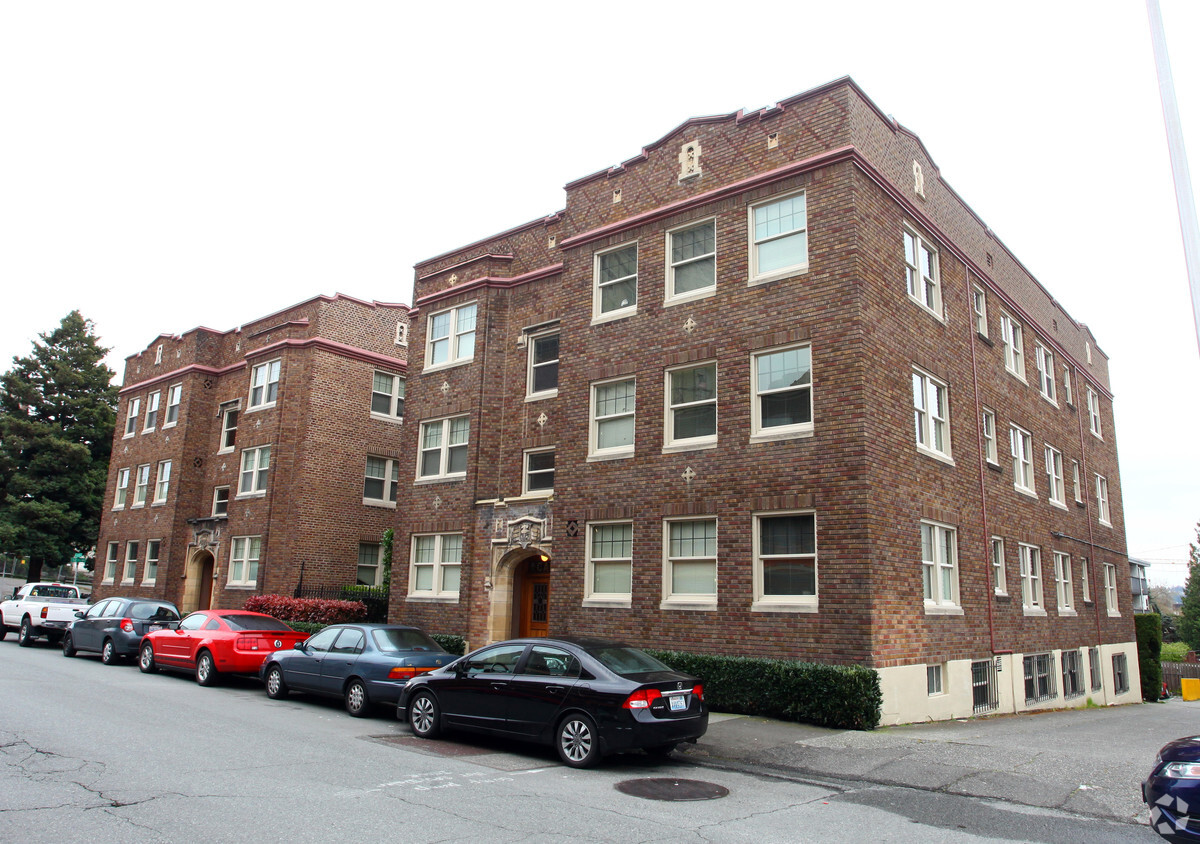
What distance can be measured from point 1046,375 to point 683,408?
1334 cm

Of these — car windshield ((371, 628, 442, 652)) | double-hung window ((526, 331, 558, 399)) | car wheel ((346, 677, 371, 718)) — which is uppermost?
double-hung window ((526, 331, 558, 399))

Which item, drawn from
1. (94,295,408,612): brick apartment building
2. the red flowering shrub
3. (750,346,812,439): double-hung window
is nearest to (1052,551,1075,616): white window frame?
(750,346,812,439): double-hung window

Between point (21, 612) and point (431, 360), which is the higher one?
point (431, 360)

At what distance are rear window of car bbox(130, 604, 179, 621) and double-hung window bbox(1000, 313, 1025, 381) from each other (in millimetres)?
21352

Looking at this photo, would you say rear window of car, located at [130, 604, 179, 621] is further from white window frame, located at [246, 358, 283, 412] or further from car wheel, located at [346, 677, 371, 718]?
car wheel, located at [346, 677, 371, 718]

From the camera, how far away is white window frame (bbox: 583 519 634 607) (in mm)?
17016

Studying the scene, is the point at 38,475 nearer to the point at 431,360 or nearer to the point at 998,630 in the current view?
the point at 431,360

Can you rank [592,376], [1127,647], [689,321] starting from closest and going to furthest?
[689,321] → [592,376] → [1127,647]

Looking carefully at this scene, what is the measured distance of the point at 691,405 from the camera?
656 inches

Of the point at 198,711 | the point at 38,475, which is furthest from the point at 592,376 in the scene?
the point at 38,475

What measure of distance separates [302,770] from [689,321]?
10984mm

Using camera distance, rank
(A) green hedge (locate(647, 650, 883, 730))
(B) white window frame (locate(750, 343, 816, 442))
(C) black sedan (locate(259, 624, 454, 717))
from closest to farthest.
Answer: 1. (A) green hedge (locate(647, 650, 883, 730))
2. (C) black sedan (locate(259, 624, 454, 717))
3. (B) white window frame (locate(750, 343, 816, 442))

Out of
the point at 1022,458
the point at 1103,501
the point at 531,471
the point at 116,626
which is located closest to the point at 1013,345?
the point at 1022,458

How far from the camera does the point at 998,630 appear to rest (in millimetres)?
17844
